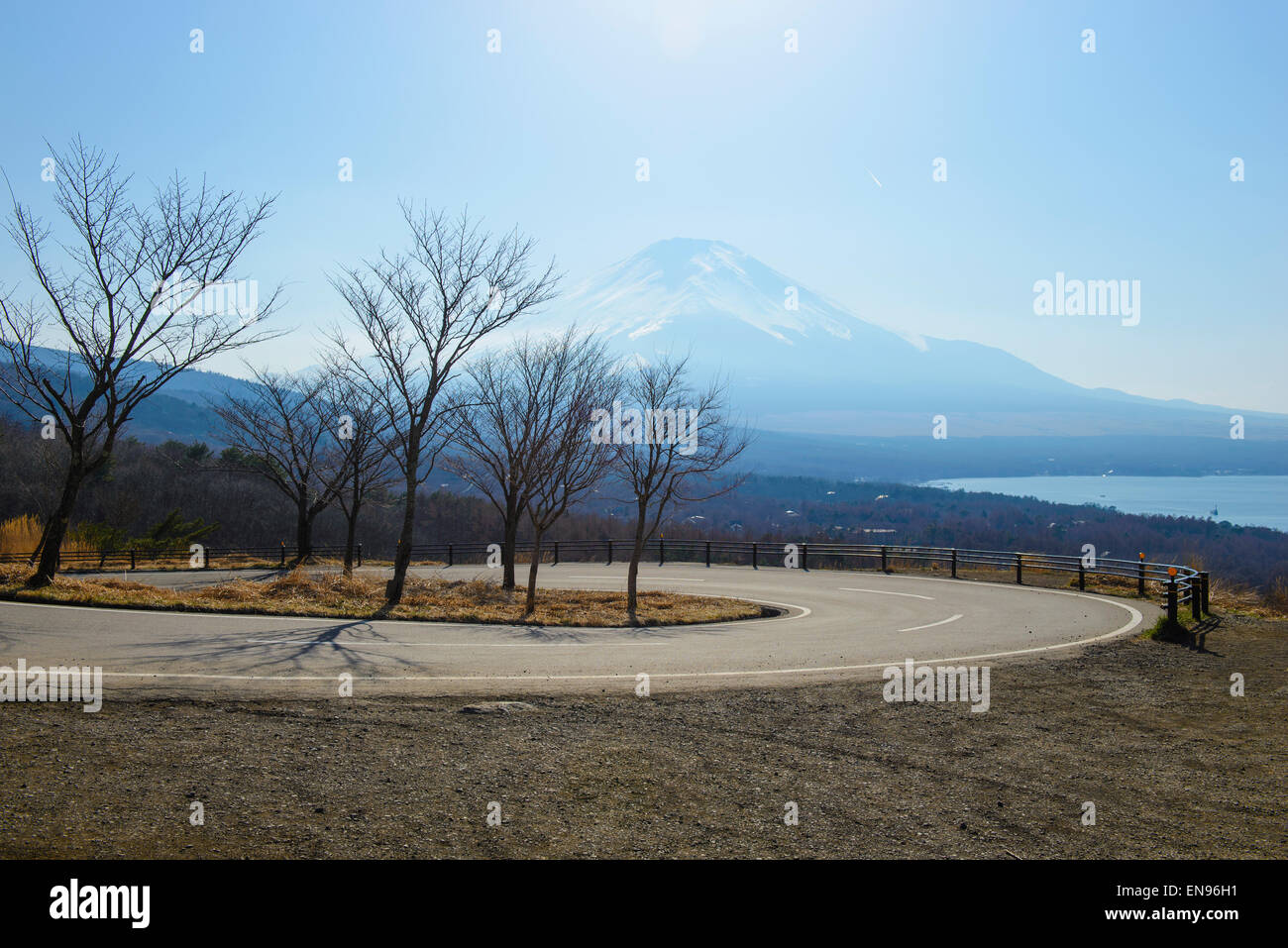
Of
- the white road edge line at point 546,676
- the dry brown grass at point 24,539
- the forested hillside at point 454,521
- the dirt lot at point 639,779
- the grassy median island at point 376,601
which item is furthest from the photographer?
the forested hillside at point 454,521

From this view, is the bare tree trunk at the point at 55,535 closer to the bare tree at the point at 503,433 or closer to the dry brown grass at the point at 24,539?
the bare tree at the point at 503,433

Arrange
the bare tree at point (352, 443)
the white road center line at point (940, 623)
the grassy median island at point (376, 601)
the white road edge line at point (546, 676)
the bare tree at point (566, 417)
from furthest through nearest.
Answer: the bare tree at point (352, 443)
the bare tree at point (566, 417)
the white road center line at point (940, 623)
the grassy median island at point (376, 601)
the white road edge line at point (546, 676)

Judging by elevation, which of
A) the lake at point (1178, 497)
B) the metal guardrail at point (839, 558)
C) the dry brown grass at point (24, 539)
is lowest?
the metal guardrail at point (839, 558)

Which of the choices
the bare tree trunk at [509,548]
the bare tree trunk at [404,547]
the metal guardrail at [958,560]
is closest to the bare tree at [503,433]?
the bare tree trunk at [509,548]

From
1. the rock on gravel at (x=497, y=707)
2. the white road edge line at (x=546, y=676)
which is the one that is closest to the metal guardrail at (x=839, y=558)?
the white road edge line at (x=546, y=676)

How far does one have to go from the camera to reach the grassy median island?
1563 centimetres

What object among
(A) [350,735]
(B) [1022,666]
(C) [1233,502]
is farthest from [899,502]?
(A) [350,735]

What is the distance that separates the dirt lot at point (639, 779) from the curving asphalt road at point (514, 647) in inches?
50.3

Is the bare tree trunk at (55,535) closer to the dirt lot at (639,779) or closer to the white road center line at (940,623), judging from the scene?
the dirt lot at (639,779)

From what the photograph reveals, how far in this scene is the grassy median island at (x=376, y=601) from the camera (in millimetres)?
15633

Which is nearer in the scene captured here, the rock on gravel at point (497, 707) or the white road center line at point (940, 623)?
the rock on gravel at point (497, 707)

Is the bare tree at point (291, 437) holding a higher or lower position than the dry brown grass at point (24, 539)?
higher
